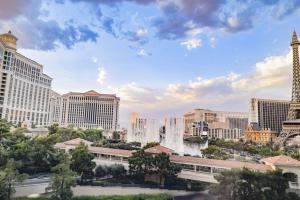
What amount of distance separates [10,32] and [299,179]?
218 feet

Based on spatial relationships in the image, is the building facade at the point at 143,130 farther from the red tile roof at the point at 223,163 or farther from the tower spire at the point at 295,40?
the tower spire at the point at 295,40

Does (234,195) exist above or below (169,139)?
below

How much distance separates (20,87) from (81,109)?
34.8m

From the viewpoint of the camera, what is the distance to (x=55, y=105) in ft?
334

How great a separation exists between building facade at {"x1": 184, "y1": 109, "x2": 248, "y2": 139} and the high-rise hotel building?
63.4 metres

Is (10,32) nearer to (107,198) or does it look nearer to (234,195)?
(107,198)

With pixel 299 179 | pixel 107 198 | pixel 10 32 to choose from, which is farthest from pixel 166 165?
pixel 10 32

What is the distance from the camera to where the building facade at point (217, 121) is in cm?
11394

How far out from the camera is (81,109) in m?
101

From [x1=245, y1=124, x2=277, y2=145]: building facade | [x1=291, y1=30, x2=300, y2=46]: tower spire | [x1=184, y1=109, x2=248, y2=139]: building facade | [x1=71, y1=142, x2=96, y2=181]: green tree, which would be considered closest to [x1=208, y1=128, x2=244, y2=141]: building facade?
[x1=184, y1=109, x2=248, y2=139]: building facade

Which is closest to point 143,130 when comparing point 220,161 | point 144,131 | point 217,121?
point 144,131

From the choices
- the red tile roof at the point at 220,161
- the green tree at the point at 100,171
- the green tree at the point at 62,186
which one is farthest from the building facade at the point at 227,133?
the green tree at the point at 62,186

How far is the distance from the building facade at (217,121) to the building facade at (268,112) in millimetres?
10323

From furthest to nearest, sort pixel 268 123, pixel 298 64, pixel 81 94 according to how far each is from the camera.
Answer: pixel 268 123 → pixel 81 94 → pixel 298 64
